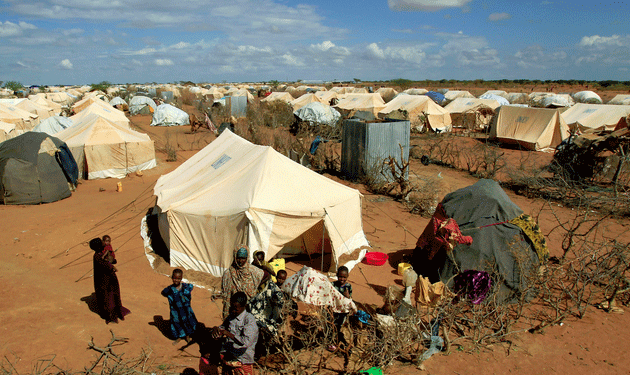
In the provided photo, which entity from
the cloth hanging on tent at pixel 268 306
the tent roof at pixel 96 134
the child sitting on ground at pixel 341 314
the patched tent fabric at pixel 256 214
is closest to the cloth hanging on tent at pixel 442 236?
the patched tent fabric at pixel 256 214

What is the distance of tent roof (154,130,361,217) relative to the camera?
8016 mm

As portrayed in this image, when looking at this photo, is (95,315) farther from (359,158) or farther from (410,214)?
(359,158)

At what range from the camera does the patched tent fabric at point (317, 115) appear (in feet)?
86.9

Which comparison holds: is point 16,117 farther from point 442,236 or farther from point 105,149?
point 442,236

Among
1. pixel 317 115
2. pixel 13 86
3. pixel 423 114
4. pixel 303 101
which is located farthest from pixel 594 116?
pixel 13 86

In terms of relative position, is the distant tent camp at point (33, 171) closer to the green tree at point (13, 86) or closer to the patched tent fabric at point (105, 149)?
the patched tent fabric at point (105, 149)

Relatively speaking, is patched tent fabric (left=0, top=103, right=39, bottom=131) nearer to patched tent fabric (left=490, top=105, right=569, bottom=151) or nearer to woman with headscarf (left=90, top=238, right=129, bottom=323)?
woman with headscarf (left=90, top=238, right=129, bottom=323)

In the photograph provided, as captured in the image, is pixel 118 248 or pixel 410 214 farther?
pixel 410 214

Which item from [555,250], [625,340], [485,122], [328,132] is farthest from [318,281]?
[485,122]

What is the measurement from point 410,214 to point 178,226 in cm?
706

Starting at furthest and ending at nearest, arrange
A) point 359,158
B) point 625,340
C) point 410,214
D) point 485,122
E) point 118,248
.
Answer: point 485,122
point 359,158
point 410,214
point 118,248
point 625,340

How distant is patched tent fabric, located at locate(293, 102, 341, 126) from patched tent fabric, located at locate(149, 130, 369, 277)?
1721cm

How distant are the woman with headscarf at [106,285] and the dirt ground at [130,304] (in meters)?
0.19

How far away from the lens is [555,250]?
31.4 ft
